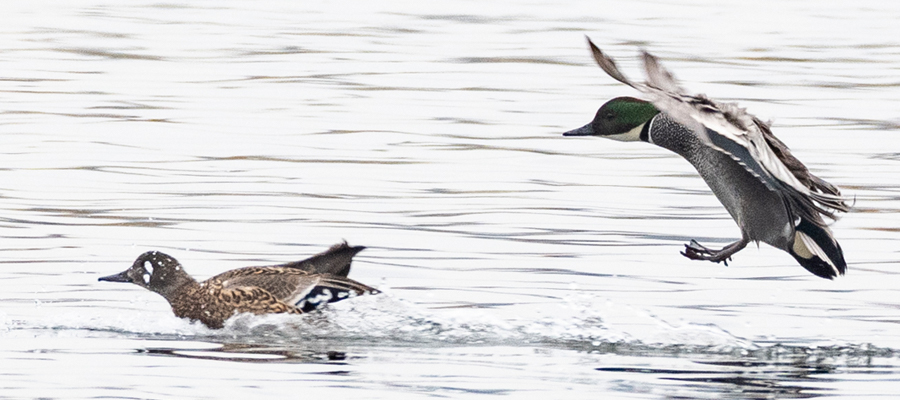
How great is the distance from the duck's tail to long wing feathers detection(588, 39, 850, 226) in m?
0.14

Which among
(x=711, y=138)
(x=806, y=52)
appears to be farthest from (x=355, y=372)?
(x=806, y=52)

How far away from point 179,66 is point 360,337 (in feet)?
44.0

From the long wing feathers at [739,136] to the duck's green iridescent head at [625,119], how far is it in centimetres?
21

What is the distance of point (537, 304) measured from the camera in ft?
35.7

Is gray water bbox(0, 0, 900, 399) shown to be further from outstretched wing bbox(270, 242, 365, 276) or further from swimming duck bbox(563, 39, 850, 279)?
swimming duck bbox(563, 39, 850, 279)

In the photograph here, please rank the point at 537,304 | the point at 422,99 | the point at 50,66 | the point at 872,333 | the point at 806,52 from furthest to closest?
1. the point at 806,52
2. the point at 50,66
3. the point at 422,99
4. the point at 537,304
5. the point at 872,333

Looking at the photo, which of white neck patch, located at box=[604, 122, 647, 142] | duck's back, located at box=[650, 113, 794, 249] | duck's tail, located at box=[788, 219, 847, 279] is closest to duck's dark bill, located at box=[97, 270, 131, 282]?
white neck patch, located at box=[604, 122, 647, 142]

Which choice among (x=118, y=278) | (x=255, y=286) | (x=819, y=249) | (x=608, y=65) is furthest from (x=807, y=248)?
(x=118, y=278)

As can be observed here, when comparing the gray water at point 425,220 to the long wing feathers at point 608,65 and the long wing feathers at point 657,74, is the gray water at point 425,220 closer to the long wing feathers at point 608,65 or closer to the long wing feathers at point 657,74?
the long wing feathers at point 657,74

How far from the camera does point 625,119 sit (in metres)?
10.2

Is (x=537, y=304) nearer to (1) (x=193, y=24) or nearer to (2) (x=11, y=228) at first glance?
(2) (x=11, y=228)

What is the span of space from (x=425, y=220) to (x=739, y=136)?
4340 mm

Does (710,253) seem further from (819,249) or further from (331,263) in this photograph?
(331,263)

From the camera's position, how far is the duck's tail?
10297 mm
